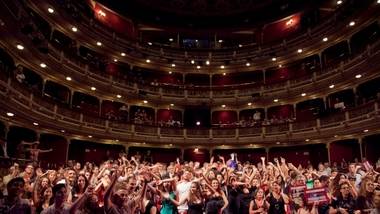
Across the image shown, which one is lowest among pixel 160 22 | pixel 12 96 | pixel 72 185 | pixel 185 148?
pixel 72 185

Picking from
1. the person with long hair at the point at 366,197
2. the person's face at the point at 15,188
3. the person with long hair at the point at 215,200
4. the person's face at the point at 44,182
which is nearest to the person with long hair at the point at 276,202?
the person with long hair at the point at 215,200

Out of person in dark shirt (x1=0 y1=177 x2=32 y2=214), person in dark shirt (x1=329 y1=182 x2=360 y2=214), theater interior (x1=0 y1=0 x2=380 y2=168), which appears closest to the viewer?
person in dark shirt (x1=0 y1=177 x2=32 y2=214)

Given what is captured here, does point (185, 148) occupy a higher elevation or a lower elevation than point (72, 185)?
higher

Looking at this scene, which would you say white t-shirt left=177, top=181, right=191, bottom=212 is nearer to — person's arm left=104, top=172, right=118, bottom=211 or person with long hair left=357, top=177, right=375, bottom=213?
person's arm left=104, top=172, right=118, bottom=211

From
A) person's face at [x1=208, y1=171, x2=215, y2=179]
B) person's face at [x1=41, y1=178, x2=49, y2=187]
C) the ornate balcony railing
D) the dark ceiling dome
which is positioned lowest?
person's face at [x1=41, y1=178, x2=49, y2=187]

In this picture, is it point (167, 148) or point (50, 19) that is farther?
point (167, 148)

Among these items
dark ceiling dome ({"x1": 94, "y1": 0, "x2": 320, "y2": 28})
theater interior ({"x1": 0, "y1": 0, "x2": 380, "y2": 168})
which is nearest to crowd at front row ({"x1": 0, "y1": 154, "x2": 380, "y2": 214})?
theater interior ({"x1": 0, "y1": 0, "x2": 380, "y2": 168})

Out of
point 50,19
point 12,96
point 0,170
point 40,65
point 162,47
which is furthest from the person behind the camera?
point 162,47

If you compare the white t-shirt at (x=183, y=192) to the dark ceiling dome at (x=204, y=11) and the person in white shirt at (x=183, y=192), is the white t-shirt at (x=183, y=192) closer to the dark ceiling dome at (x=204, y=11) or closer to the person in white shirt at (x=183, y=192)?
the person in white shirt at (x=183, y=192)

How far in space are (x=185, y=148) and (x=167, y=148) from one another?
151 centimetres

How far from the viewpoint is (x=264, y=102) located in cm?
2553

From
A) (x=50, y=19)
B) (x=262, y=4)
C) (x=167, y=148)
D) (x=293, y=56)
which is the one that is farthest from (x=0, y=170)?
(x=262, y=4)

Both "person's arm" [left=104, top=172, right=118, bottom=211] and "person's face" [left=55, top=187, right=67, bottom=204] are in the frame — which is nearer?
"person's face" [left=55, top=187, right=67, bottom=204]

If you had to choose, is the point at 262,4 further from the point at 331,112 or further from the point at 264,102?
the point at 331,112
